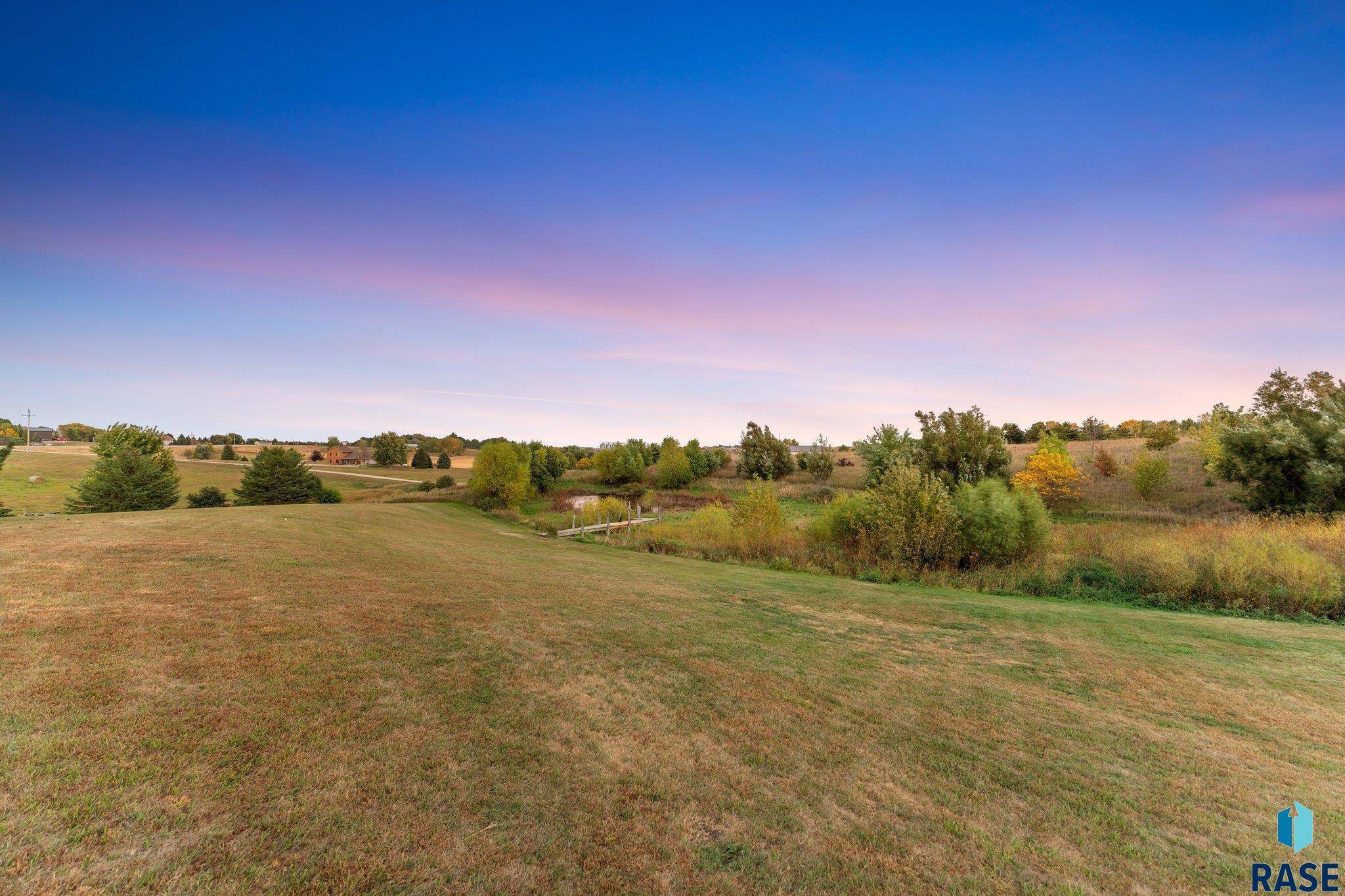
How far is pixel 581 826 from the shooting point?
361cm

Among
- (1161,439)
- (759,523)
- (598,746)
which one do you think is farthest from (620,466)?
(598,746)

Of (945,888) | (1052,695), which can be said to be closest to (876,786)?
(945,888)

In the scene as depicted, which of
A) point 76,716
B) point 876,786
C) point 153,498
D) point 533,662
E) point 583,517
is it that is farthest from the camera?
point 583,517

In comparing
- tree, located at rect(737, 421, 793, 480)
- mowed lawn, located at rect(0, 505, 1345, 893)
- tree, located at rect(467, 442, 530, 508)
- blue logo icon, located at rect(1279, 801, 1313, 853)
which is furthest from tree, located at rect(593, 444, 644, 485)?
blue logo icon, located at rect(1279, 801, 1313, 853)

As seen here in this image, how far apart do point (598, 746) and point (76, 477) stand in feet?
239

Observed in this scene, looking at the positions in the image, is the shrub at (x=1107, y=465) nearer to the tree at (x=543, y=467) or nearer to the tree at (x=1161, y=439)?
the tree at (x=1161, y=439)

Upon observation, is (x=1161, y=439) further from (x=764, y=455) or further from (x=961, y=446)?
(x=764, y=455)

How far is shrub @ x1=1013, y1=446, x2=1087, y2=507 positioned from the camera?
114 ft

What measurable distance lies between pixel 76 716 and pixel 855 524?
2175 centimetres

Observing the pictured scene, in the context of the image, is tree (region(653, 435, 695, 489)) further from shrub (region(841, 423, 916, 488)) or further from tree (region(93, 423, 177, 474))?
tree (region(93, 423, 177, 474))

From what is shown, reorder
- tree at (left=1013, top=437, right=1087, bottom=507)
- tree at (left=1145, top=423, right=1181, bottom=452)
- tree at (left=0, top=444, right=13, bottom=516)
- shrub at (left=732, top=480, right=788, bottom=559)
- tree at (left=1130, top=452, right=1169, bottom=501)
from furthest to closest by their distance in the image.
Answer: tree at (left=1145, top=423, right=1181, bottom=452), tree at (left=1013, top=437, right=1087, bottom=507), tree at (left=1130, top=452, right=1169, bottom=501), tree at (left=0, top=444, right=13, bottom=516), shrub at (left=732, top=480, right=788, bottom=559)

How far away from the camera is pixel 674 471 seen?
221ft

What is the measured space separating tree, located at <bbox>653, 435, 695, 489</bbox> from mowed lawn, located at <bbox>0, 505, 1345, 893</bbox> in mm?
57775

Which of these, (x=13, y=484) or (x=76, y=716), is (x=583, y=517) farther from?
(x=13, y=484)
